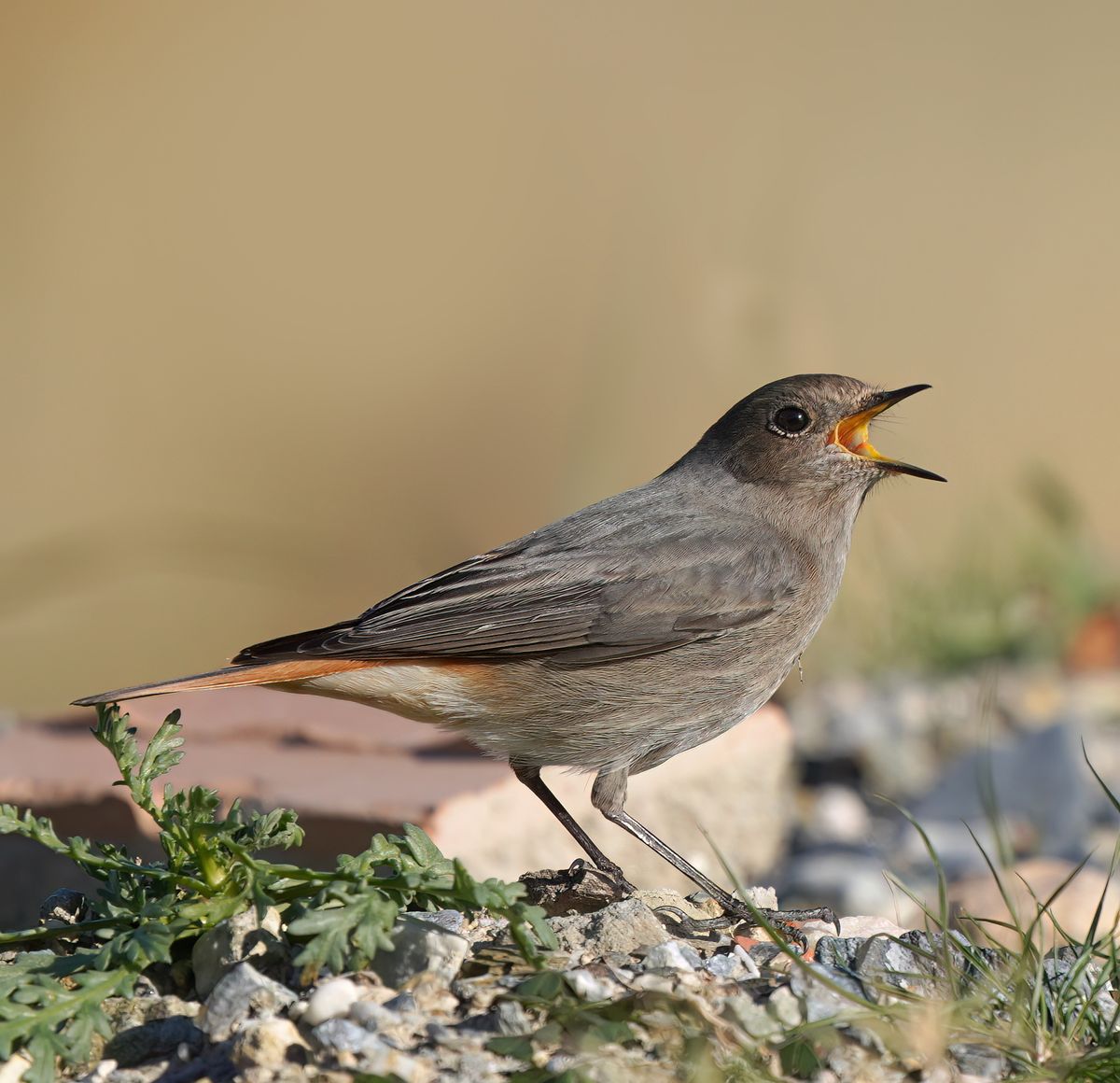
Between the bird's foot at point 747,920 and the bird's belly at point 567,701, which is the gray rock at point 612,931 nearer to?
the bird's foot at point 747,920

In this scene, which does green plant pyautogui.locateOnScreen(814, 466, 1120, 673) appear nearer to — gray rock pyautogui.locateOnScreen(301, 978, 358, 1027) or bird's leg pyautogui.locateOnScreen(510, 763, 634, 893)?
bird's leg pyautogui.locateOnScreen(510, 763, 634, 893)

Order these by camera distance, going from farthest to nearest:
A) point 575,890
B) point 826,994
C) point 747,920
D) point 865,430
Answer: point 865,430 < point 747,920 < point 575,890 < point 826,994

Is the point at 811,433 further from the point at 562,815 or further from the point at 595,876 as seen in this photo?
the point at 595,876

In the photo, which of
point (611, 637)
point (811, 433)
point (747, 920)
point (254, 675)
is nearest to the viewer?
point (747, 920)

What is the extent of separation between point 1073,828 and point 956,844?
463 mm

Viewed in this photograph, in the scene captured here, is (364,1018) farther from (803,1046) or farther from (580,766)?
(580,766)

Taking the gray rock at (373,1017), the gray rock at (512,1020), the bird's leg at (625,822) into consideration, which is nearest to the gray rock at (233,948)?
the gray rock at (373,1017)

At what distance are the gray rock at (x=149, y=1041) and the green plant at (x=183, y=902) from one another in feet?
0.22

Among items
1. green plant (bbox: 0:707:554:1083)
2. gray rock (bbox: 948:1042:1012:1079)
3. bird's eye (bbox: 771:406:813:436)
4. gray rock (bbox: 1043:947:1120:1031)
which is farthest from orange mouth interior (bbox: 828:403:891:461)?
gray rock (bbox: 948:1042:1012:1079)

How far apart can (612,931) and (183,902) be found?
2.98 feet

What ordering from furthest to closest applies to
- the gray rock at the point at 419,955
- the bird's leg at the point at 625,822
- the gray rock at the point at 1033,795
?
the gray rock at the point at 1033,795 → the bird's leg at the point at 625,822 → the gray rock at the point at 419,955

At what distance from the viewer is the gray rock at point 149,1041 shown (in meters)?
2.81

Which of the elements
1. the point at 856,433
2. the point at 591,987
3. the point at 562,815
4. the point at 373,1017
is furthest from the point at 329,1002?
the point at 856,433

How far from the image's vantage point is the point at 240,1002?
108 inches
